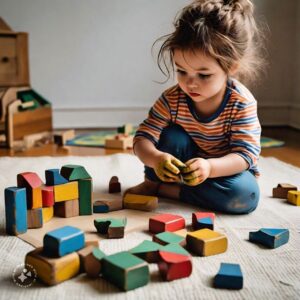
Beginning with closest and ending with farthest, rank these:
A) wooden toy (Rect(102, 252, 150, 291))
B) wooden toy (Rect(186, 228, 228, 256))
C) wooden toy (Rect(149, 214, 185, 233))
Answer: wooden toy (Rect(102, 252, 150, 291)), wooden toy (Rect(186, 228, 228, 256)), wooden toy (Rect(149, 214, 185, 233))

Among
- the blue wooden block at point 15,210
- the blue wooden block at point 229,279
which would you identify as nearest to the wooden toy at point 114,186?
the blue wooden block at point 15,210

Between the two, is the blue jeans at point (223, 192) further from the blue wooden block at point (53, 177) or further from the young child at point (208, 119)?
the blue wooden block at point (53, 177)

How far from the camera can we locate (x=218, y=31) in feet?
3.45

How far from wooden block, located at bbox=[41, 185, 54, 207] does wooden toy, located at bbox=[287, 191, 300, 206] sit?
0.60m

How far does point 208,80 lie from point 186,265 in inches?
19.3

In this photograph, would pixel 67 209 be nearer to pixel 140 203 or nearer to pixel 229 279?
pixel 140 203

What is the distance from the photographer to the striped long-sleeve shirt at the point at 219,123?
110 cm

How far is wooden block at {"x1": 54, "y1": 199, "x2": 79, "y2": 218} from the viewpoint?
3.19ft

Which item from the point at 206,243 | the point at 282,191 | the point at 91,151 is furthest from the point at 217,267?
the point at 91,151

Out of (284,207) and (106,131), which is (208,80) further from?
(106,131)

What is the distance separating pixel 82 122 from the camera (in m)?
2.70

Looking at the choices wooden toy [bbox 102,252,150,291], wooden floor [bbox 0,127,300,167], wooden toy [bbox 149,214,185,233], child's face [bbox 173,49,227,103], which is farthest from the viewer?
wooden floor [bbox 0,127,300,167]

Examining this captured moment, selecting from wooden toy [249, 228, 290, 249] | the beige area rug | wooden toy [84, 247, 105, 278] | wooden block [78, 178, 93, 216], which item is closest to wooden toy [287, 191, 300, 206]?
the beige area rug

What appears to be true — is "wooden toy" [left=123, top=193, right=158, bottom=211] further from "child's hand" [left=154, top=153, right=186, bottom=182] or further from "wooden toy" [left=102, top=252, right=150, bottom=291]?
"wooden toy" [left=102, top=252, right=150, bottom=291]
